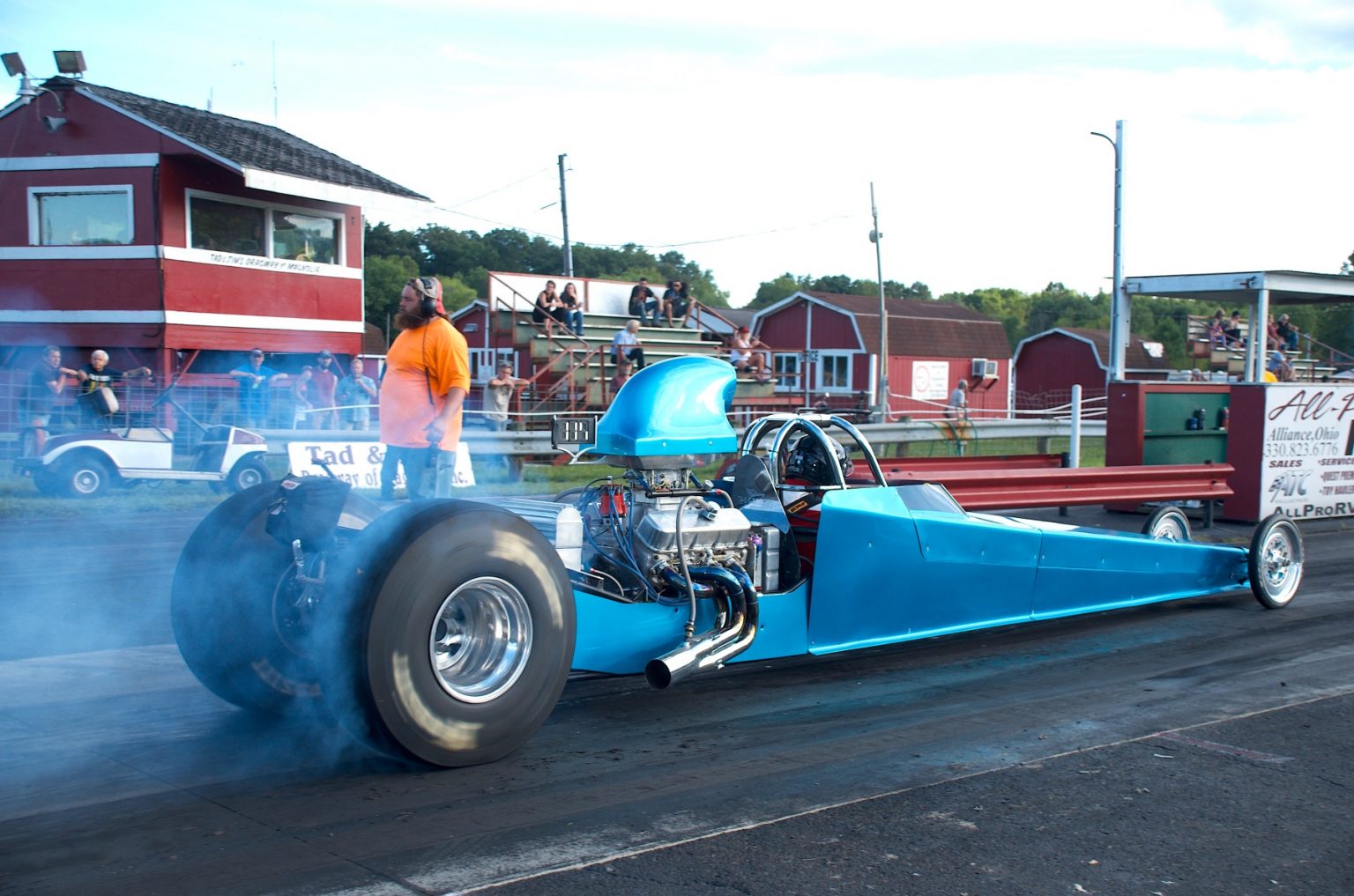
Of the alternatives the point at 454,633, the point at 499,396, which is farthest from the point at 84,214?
the point at 454,633

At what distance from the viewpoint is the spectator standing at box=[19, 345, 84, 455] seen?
1246 centimetres

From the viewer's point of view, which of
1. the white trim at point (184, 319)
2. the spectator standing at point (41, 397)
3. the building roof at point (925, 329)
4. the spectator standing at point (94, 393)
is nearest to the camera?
the spectator standing at point (41, 397)

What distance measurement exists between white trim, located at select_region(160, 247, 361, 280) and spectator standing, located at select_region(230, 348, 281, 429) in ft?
8.35

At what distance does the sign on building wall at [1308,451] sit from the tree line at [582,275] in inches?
1390

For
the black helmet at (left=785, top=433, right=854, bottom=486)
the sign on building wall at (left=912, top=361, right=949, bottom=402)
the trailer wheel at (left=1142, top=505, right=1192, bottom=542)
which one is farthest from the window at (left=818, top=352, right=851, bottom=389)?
the black helmet at (left=785, top=433, right=854, bottom=486)

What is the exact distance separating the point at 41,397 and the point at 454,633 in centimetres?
1140

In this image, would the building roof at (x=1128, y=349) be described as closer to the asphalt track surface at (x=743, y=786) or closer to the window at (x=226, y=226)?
the window at (x=226, y=226)

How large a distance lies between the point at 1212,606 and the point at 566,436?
5243mm

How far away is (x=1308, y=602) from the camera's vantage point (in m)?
8.39

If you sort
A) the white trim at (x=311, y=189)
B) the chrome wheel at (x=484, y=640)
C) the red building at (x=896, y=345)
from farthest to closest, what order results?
the red building at (x=896, y=345), the white trim at (x=311, y=189), the chrome wheel at (x=484, y=640)

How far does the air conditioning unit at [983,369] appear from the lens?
4662cm

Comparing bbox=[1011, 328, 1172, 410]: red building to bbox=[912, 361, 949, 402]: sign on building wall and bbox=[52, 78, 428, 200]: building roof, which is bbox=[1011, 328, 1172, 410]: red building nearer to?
bbox=[912, 361, 949, 402]: sign on building wall

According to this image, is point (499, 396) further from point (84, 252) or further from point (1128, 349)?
point (1128, 349)

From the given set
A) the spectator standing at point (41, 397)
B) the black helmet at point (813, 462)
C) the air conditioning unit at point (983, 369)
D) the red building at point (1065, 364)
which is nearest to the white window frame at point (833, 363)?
the air conditioning unit at point (983, 369)
